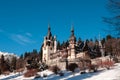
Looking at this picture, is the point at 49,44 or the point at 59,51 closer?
the point at 59,51

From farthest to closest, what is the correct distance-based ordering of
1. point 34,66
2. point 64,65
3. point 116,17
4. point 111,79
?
1. point 34,66
2. point 64,65
3. point 111,79
4. point 116,17

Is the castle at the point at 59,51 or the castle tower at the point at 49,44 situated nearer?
the castle at the point at 59,51

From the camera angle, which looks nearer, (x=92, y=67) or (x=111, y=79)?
(x=111, y=79)

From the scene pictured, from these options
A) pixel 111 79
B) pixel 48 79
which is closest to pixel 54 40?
pixel 48 79

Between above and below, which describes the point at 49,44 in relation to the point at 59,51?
above

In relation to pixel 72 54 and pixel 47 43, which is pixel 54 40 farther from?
pixel 72 54

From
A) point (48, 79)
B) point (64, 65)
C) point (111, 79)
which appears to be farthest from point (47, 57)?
point (111, 79)

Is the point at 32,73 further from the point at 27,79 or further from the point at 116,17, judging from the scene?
the point at 116,17

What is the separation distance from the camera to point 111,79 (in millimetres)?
28266

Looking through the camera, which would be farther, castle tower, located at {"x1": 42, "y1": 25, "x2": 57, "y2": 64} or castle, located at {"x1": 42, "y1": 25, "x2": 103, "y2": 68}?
castle tower, located at {"x1": 42, "y1": 25, "x2": 57, "y2": 64}

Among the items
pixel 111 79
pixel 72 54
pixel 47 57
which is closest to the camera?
pixel 111 79

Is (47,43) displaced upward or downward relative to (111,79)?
upward

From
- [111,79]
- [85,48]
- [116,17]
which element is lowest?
[111,79]

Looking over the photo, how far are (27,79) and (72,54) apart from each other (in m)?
29.7
